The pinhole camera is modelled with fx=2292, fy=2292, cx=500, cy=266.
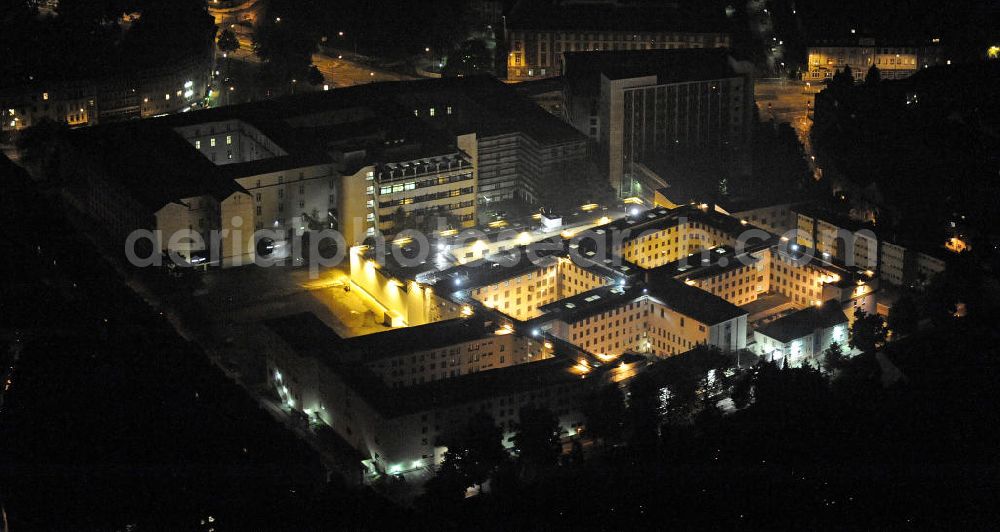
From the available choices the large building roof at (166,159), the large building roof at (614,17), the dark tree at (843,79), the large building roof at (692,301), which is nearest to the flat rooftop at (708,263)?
the large building roof at (692,301)

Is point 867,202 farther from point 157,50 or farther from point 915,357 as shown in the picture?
point 157,50

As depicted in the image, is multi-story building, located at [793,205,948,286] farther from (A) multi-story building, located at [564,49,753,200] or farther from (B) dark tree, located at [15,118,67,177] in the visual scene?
(B) dark tree, located at [15,118,67,177]

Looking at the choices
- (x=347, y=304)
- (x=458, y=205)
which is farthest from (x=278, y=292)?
(x=458, y=205)

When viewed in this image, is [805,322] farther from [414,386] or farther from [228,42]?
[228,42]

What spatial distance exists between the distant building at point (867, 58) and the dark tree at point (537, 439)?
2054cm

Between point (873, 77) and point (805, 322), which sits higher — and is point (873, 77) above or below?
above

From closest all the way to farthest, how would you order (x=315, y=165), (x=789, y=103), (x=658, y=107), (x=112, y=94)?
1. (x=315, y=165)
2. (x=658, y=107)
3. (x=112, y=94)
4. (x=789, y=103)

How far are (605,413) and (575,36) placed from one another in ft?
64.8

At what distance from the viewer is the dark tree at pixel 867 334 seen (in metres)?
41.9

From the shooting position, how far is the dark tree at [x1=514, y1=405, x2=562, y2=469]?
37719 millimetres

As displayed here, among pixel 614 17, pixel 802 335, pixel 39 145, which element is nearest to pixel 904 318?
pixel 802 335

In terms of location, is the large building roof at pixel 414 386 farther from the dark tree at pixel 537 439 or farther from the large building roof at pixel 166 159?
the large building roof at pixel 166 159

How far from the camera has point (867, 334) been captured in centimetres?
4184

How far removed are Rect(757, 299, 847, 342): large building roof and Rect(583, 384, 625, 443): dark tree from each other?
13.5ft
